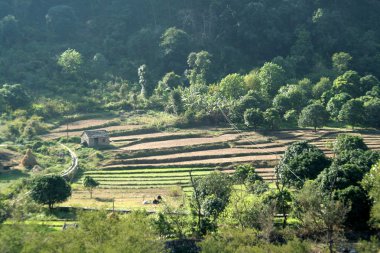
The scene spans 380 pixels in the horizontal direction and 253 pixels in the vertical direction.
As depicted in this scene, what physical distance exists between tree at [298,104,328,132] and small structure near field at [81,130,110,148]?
79.2ft

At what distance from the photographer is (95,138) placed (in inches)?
2434

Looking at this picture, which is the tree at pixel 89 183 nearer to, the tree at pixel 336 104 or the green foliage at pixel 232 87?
the green foliage at pixel 232 87

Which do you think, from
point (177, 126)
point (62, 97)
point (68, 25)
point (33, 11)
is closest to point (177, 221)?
point (177, 126)

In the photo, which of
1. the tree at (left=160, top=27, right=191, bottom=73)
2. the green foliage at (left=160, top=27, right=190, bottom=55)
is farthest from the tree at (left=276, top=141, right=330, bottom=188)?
the green foliage at (left=160, top=27, right=190, bottom=55)

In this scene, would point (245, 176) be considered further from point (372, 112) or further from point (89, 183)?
point (372, 112)

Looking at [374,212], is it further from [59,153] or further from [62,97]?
[62,97]

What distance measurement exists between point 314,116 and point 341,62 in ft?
77.4

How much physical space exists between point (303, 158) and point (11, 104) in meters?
43.4

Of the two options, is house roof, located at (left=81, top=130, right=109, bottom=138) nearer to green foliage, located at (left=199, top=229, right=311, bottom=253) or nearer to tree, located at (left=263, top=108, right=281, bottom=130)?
tree, located at (left=263, top=108, right=281, bottom=130)

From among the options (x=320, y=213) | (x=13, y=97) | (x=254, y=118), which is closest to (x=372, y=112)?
(x=254, y=118)

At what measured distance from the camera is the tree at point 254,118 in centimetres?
6569

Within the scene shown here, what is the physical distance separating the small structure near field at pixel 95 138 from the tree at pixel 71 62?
24.8 metres

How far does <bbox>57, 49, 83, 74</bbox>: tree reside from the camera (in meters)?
84.8

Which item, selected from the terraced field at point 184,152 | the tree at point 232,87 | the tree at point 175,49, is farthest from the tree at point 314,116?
the tree at point 175,49
